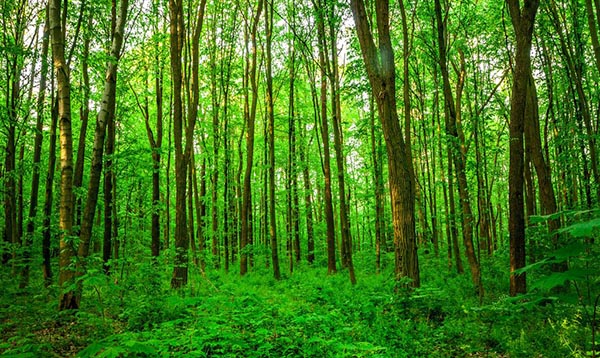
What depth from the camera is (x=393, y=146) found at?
7.64 metres

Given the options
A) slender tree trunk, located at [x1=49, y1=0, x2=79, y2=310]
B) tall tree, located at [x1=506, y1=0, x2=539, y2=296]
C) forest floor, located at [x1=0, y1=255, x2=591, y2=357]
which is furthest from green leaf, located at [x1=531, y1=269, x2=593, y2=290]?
slender tree trunk, located at [x1=49, y1=0, x2=79, y2=310]

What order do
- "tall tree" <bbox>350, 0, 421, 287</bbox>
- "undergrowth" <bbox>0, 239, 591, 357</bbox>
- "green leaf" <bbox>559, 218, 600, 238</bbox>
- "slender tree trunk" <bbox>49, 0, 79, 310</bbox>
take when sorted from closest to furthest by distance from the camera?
"green leaf" <bbox>559, 218, 600, 238</bbox>, "undergrowth" <bbox>0, 239, 591, 357</bbox>, "slender tree trunk" <bbox>49, 0, 79, 310</bbox>, "tall tree" <bbox>350, 0, 421, 287</bbox>

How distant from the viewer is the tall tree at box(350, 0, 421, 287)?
24.4 ft

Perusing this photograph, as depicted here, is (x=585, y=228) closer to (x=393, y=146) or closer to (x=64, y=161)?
(x=393, y=146)

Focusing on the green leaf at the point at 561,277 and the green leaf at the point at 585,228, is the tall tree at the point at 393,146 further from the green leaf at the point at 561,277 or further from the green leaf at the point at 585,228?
the green leaf at the point at 585,228

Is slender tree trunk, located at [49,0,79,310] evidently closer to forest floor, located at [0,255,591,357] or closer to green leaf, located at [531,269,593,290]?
forest floor, located at [0,255,591,357]

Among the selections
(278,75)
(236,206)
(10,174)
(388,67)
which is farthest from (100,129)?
(236,206)

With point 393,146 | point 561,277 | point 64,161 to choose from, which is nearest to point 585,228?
point 561,277

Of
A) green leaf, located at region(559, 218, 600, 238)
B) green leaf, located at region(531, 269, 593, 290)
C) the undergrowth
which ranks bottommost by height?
the undergrowth

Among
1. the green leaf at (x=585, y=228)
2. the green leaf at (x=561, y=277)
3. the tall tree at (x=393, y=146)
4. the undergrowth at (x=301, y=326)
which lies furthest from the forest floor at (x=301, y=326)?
the green leaf at (x=585, y=228)

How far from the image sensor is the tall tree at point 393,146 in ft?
24.4

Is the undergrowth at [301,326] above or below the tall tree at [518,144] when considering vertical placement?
below

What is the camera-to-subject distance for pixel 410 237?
292 inches

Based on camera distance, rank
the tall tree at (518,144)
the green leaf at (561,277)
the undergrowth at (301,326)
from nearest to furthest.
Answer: the green leaf at (561,277)
the undergrowth at (301,326)
the tall tree at (518,144)
